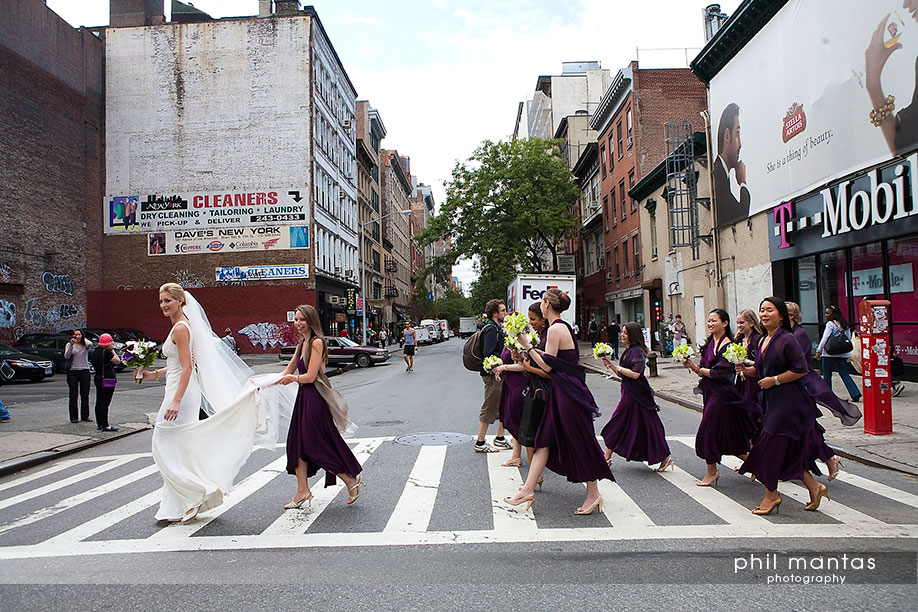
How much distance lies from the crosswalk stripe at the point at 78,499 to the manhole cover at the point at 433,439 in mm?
3276

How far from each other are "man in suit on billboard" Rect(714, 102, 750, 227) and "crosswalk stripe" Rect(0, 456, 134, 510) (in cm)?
1771

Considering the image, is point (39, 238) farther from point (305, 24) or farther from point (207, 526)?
point (207, 526)

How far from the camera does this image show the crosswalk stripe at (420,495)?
5207 mm

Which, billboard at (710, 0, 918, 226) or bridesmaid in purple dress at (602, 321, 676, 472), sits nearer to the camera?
bridesmaid in purple dress at (602, 321, 676, 472)

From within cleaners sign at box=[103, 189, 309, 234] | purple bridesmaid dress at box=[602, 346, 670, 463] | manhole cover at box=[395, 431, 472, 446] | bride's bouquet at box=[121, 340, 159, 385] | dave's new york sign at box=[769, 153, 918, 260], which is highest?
cleaners sign at box=[103, 189, 309, 234]

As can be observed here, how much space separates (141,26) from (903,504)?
132 feet

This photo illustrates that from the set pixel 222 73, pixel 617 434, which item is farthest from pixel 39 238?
pixel 617 434

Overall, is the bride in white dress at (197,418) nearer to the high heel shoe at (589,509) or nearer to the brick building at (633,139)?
the high heel shoe at (589,509)

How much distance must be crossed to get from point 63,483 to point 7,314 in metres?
24.4

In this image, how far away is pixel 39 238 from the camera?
29359 mm

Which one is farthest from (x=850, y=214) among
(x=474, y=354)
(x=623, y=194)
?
(x=623, y=194)

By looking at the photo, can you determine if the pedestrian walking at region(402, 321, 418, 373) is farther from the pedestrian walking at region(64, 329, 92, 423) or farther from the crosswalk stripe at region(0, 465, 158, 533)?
the crosswalk stripe at region(0, 465, 158, 533)

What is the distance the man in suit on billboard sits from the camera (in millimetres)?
19312

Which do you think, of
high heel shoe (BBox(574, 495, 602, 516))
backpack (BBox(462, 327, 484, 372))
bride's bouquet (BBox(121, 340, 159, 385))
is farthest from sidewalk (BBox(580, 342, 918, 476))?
bride's bouquet (BBox(121, 340, 159, 385))
